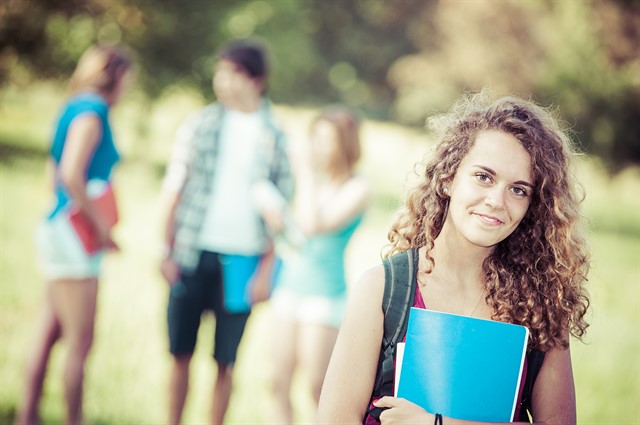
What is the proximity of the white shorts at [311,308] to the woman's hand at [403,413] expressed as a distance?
2138 mm

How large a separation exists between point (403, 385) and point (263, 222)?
228cm

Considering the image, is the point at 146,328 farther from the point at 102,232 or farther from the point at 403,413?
the point at 403,413

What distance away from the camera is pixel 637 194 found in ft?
81.7

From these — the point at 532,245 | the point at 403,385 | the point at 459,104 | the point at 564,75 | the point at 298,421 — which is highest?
the point at 564,75

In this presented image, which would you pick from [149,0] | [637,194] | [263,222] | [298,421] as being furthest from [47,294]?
[637,194]

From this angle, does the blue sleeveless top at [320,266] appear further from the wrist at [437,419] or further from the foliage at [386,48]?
the foliage at [386,48]

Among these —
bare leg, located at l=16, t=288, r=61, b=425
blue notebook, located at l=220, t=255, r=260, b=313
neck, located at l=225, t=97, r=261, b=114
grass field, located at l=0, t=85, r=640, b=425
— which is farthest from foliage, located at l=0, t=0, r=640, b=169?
bare leg, located at l=16, t=288, r=61, b=425

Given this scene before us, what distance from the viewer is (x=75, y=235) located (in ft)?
12.0

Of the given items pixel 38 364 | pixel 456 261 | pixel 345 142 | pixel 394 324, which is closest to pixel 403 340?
pixel 394 324

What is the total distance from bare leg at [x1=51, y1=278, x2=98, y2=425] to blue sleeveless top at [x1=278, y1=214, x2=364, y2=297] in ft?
3.22

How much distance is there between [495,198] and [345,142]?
7.79ft

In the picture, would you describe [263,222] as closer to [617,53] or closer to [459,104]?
[459,104]

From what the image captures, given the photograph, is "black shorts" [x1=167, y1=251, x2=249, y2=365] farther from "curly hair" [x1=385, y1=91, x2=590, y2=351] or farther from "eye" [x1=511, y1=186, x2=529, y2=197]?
"eye" [x1=511, y1=186, x2=529, y2=197]

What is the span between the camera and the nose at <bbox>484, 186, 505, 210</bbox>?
1.75 m
